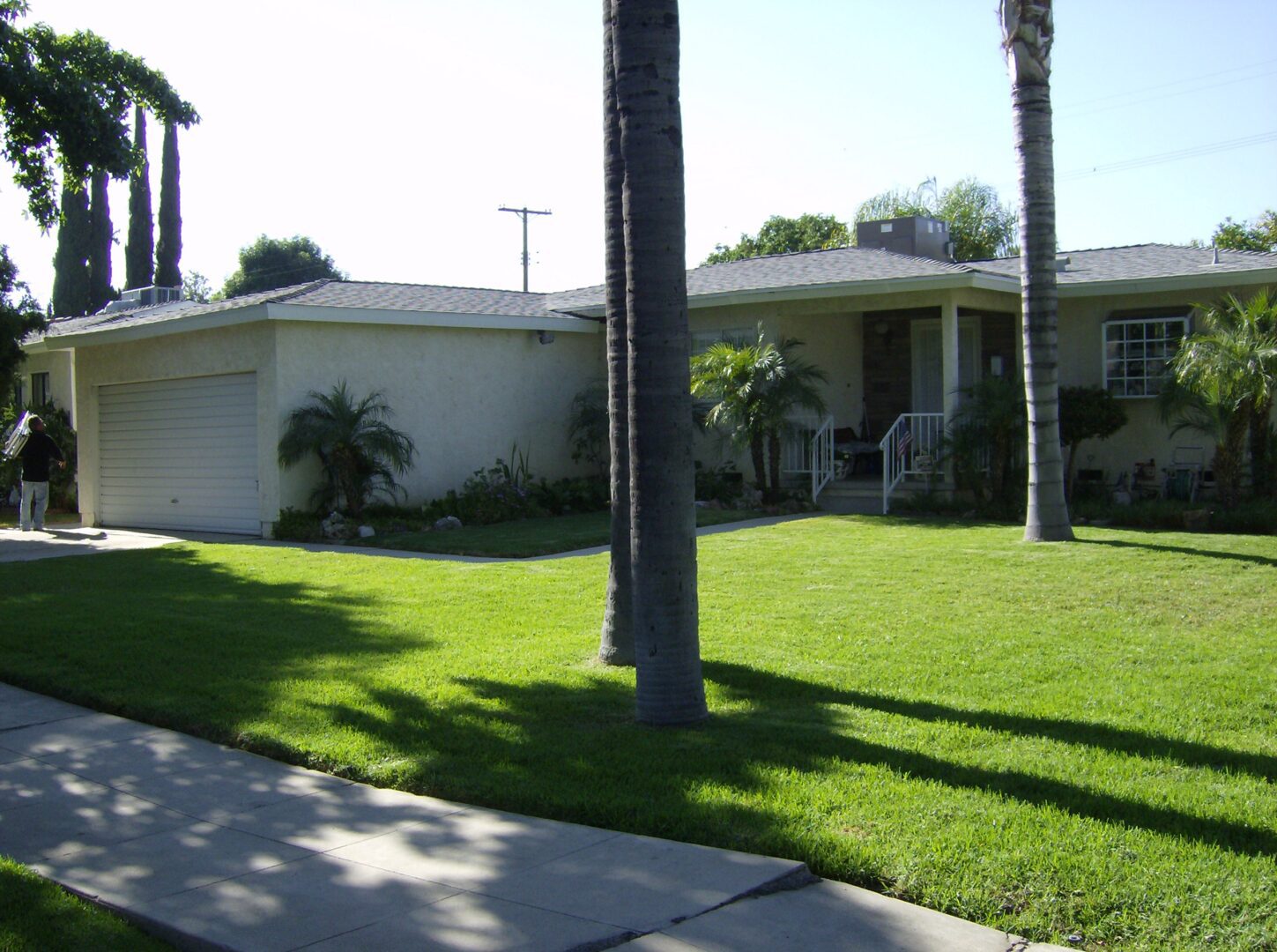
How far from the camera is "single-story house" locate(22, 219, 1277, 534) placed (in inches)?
652

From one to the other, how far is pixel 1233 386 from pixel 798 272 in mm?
6994

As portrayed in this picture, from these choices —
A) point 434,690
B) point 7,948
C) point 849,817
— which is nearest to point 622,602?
point 434,690

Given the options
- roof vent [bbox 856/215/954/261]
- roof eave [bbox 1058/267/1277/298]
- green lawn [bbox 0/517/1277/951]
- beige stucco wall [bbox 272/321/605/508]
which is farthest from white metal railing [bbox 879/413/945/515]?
beige stucco wall [bbox 272/321/605/508]

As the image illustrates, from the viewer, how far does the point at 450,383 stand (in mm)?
18344

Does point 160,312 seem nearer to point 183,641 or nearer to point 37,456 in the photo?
point 37,456

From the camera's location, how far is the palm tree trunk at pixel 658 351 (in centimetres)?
625

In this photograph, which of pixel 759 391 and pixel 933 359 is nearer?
pixel 759 391

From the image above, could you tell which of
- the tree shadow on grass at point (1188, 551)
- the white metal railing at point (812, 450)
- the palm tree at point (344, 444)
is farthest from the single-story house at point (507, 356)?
the tree shadow on grass at point (1188, 551)

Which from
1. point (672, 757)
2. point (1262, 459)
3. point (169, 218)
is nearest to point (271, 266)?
point (169, 218)

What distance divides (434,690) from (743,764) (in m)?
2.30

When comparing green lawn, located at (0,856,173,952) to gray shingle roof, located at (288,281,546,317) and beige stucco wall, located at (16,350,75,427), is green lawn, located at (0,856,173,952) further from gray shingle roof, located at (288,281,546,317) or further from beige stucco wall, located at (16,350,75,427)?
beige stucco wall, located at (16,350,75,427)

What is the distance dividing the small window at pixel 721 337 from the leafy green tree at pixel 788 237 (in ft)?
98.2

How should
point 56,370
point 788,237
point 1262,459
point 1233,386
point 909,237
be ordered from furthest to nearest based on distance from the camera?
point 788,237, point 56,370, point 909,237, point 1262,459, point 1233,386

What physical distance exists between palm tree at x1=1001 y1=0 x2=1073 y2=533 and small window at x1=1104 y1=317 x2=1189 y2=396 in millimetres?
4856
